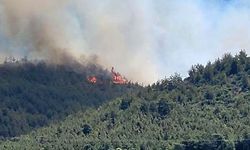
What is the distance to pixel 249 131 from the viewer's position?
7741 inches

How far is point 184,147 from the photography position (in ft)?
652

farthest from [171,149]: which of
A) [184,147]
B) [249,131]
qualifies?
[249,131]

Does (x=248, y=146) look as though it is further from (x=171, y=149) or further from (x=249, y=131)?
(x=171, y=149)

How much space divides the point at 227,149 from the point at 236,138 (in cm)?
479

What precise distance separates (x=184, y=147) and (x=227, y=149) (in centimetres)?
1079

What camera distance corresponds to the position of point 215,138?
198 m

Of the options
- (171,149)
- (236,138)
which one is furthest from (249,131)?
(171,149)

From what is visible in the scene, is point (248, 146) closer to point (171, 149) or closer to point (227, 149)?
point (227, 149)

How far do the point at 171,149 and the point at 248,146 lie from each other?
1683cm

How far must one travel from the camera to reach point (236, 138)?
19562 cm

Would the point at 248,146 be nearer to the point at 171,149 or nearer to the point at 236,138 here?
the point at 236,138

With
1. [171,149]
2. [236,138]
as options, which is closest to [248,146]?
[236,138]

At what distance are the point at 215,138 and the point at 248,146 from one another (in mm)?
8060
